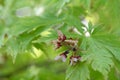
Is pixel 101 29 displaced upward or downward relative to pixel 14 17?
downward

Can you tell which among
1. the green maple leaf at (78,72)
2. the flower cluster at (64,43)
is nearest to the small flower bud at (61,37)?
the flower cluster at (64,43)

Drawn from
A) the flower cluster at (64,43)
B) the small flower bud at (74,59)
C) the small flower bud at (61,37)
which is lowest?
the small flower bud at (74,59)

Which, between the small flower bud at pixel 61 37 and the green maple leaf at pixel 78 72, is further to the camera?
the small flower bud at pixel 61 37

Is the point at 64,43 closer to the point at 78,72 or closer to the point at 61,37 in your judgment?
the point at 61,37

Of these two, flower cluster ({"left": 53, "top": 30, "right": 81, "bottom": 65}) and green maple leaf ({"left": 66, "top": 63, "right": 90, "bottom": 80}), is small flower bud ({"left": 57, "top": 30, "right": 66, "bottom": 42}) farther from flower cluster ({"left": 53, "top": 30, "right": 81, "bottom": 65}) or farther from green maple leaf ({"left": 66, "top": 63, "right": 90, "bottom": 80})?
green maple leaf ({"left": 66, "top": 63, "right": 90, "bottom": 80})

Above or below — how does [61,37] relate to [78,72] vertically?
above

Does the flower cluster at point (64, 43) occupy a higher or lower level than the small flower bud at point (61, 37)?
lower

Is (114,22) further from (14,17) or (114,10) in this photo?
(14,17)

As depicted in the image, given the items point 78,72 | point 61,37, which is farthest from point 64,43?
point 78,72

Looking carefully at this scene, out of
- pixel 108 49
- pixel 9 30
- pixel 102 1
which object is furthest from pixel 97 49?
pixel 9 30

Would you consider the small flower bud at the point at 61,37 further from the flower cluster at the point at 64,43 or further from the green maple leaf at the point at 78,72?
the green maple leaf at the point at 78,72

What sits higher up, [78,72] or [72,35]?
[72,35]
